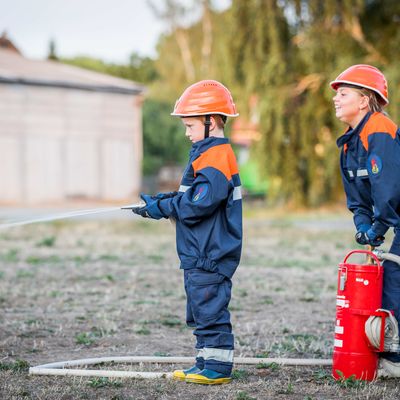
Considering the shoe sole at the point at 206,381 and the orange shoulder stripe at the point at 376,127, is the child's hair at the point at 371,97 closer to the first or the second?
the orange shoulder stripe at the point at 376,127

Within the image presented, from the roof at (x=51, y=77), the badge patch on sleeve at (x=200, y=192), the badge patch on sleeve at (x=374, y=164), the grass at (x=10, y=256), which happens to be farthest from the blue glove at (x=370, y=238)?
the roof at (x=51, y=77)

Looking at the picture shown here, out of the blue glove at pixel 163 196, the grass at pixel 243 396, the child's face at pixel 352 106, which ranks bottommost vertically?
the grass at pixel 243 396

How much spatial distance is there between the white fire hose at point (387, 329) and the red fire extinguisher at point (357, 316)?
0.03 metres

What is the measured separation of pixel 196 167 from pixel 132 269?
18.4 ft

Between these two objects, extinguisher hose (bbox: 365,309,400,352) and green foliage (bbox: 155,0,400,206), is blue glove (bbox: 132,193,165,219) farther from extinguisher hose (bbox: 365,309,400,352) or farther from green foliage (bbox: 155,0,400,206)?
green foliage (bbox: 155,0,400,206)

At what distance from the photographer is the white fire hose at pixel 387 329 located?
4316 millimetres

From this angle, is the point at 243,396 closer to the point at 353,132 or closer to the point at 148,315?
the point at 353,132

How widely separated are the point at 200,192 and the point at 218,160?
0.66 ft

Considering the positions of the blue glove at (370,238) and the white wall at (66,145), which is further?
the white wall at (66,145)

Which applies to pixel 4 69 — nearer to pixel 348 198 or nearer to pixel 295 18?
pixel 295 18

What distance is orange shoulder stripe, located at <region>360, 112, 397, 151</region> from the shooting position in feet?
14.3

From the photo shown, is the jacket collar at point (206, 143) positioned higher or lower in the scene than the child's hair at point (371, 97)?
lower

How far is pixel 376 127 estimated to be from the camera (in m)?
4.37

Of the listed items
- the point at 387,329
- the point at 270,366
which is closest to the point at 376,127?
the point at 387,329
